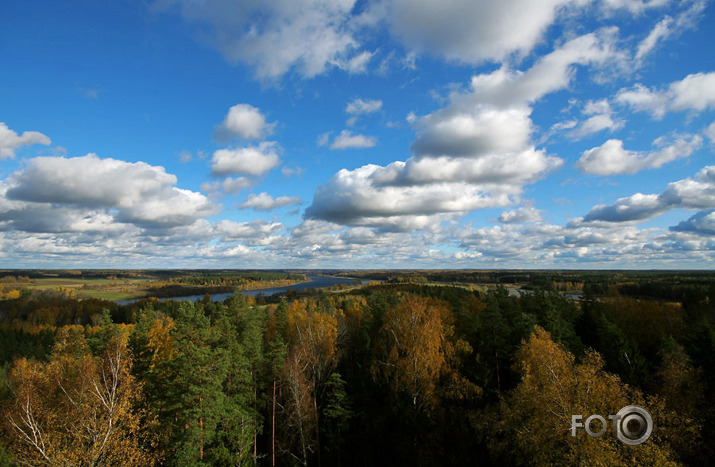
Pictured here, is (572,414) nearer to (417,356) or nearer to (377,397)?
(417,356)

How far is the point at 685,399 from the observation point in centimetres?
2173

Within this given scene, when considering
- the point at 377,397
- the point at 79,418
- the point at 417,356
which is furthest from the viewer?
the point at 377,397

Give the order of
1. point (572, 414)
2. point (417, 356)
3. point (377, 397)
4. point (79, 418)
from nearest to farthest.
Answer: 1. point (572, 414)
2. point (79, 418)
3. point (417, 356)
4. point (377, 397)

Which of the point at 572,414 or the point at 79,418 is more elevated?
the point at 572,414
